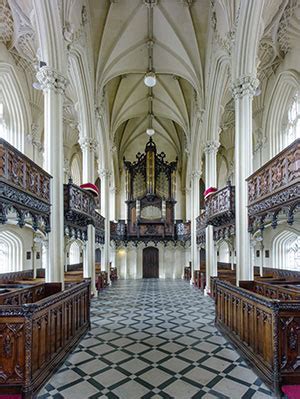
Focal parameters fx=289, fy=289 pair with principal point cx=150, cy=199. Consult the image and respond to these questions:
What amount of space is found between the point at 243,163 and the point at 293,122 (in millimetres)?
6302

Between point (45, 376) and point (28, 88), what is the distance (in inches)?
517

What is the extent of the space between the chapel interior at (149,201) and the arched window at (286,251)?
74 millimetres

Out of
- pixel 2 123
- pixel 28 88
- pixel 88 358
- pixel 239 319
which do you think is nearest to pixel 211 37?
pixel 28 88

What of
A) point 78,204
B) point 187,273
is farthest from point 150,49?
point 187,273

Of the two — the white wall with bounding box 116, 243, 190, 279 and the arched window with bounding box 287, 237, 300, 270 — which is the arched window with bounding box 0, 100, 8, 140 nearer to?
the white wall with bounding box 116, 243, 190, 279

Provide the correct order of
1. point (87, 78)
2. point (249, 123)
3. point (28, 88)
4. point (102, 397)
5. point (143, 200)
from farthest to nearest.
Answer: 1. point (143, 200)
2. point (28, 88)
3. point (87, 78)
4. point (249, 123)
5. point (102, 397)

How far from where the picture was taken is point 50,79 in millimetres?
8023

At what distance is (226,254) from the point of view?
22.1m

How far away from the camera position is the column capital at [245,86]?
8.47 metres

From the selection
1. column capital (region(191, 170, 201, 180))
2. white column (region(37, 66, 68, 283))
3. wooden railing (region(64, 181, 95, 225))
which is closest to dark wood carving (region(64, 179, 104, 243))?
wooden railing (region(64, 181, 95, 225))

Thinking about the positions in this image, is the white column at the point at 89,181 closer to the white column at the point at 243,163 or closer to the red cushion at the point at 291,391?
the white column at the point at 243,163

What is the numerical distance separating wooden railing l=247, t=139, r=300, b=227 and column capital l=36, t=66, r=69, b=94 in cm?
597

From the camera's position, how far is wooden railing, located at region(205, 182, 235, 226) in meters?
9.15

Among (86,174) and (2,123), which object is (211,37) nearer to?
(86,174)
